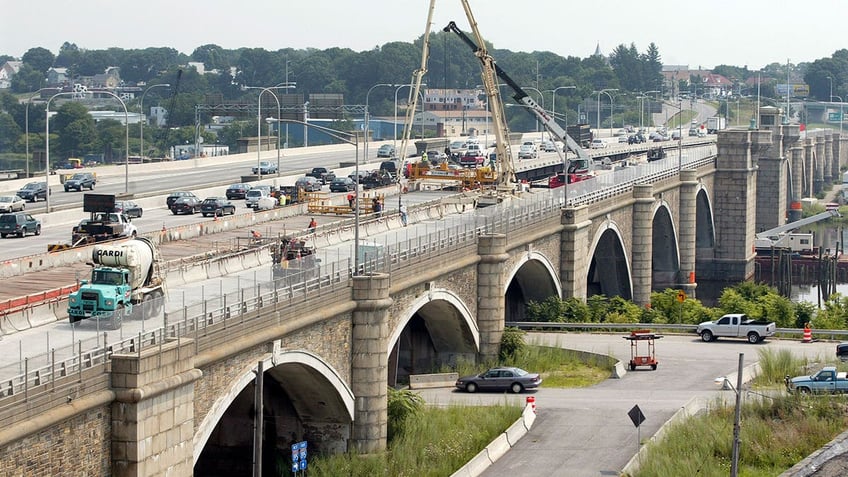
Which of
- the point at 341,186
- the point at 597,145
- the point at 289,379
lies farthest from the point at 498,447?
the point at 597,145

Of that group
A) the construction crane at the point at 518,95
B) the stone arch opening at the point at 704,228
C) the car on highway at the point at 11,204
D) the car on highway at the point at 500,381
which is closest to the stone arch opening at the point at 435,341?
the car on highway at the point at 500,381

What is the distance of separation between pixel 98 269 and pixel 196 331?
14.1 feet

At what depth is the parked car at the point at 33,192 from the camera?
88.8 meters

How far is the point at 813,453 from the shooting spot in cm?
4441

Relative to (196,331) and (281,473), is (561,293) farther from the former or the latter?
(196,331)

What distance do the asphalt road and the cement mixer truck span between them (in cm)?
1141

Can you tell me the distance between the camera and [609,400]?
53188mm

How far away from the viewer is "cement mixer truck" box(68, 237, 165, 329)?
38094 mm

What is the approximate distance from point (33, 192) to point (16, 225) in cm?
2110

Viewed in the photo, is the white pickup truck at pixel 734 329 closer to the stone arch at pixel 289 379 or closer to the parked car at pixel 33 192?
the stone arch at pixel 289 379

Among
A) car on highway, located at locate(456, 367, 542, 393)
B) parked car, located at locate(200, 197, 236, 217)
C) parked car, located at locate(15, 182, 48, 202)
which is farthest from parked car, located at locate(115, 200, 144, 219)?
car on highway, located at locate(456, 367, 542, 393)

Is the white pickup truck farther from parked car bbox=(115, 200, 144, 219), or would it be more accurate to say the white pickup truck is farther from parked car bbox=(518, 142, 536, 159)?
parked car bbox=(518, 142, 536, 159)

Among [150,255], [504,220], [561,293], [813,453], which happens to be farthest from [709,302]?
[150,255]

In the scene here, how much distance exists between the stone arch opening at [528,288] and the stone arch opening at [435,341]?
12.6m
